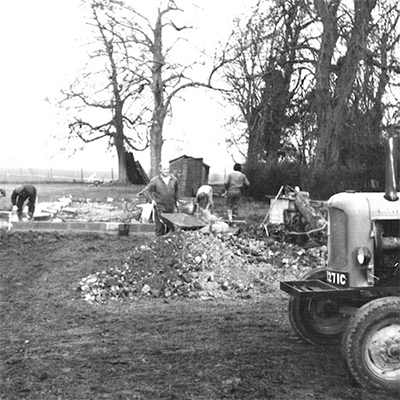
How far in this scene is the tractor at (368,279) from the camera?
474 centimetres

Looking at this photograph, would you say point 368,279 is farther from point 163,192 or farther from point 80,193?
point 80,193

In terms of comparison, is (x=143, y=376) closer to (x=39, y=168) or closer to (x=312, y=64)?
(x=312, y=64)

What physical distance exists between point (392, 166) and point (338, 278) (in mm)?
1069

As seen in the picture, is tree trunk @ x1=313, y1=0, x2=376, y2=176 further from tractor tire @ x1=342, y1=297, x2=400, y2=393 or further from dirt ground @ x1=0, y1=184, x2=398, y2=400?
tractor tire @ x1=342, y1=297, x2=400, y2=393

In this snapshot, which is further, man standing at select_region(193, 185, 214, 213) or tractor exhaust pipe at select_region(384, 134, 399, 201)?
man standing at select_region(193, 185, 214, 213)

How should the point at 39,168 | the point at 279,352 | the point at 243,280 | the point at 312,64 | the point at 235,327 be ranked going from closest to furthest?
the point at 279,352 → the point at 235,327 → the point at 243,280 → the point at 312,64 → the point at 39,168

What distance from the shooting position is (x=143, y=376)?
4.90 meters

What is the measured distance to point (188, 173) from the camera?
28594 millimetres

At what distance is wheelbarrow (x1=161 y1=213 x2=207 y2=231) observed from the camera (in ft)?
36.9

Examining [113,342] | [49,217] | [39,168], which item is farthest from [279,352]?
[39,168]

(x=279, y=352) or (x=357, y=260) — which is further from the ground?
(x=357, y=260)

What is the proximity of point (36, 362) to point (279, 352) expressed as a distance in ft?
7.16

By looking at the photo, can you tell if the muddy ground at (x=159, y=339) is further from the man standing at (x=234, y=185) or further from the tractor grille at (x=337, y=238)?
the man standing at (x=234, y=185)

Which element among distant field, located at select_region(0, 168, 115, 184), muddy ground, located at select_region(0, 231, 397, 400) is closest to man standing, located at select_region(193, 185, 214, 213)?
muddy ground, located at select_region(0, 231, 397, 400)
